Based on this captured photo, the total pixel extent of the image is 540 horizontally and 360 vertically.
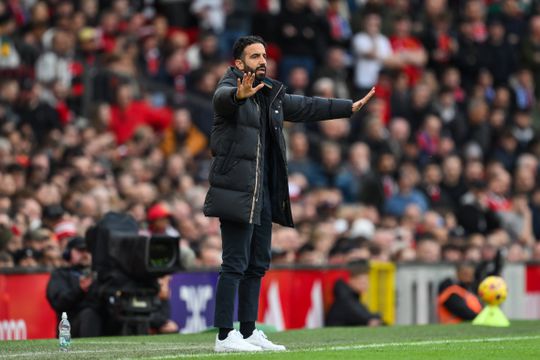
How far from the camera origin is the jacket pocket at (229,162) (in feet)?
34.8

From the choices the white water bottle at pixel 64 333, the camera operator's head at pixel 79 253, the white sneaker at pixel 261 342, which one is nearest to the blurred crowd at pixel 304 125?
the camera operator's head at pixel 79 253

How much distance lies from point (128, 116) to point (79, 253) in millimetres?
6567

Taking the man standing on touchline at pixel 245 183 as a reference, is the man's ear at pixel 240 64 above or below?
above

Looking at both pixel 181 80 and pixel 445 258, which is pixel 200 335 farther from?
pixel 181 80

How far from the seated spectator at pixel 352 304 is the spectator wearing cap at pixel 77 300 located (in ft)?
11.9

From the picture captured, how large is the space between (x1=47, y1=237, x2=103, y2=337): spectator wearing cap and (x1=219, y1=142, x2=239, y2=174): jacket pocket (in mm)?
3502

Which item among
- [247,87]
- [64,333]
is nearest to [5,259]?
[64,333]

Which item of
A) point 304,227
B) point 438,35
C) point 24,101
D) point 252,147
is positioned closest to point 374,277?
point 304,227

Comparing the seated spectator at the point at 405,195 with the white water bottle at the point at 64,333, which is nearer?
the white water bottle at the point at 64,333

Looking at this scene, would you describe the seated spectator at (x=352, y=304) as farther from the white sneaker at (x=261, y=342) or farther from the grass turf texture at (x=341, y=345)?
the white sneaker at (x=261, y=342)

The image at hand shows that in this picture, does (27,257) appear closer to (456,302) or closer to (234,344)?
(234,344)

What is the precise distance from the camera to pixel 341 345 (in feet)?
38.1

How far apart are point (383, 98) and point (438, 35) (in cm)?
245

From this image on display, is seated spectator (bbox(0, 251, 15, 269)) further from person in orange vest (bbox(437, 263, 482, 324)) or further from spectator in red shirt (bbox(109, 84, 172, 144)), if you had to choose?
spectator in red shirt (bbox(109, 84, 172, 144))
